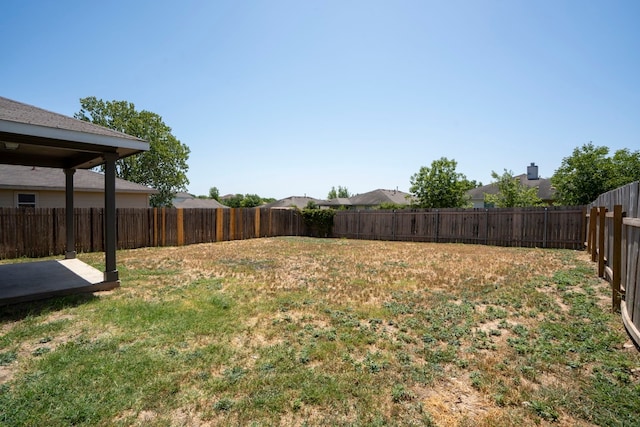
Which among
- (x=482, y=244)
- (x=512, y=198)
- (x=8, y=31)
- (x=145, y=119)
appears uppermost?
(x=145, y=119)

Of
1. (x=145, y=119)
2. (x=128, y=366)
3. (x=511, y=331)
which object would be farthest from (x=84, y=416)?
(x=145, y=119)

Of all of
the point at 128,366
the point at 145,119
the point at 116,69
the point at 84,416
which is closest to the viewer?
the point at 84,416

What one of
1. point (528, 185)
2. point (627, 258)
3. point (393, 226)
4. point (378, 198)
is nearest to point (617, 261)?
point (627, 258)

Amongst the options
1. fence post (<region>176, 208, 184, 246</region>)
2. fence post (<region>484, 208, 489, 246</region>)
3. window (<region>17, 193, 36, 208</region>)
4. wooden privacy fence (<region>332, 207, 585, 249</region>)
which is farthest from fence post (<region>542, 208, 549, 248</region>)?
window (<region>17, 193, 36, 208</region>)

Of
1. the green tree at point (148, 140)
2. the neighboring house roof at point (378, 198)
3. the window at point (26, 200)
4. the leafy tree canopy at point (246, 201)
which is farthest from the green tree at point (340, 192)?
the window at point (26, 200)

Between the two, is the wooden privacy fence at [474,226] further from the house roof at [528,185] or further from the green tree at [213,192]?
the green tree at [213,192]

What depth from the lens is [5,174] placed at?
13.0 m

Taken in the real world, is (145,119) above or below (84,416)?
above

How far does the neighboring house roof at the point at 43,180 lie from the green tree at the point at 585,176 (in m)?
23.1

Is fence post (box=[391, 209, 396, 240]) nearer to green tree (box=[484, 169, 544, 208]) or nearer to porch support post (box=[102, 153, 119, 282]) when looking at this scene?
green tree (box=[484, 169, 544, 208])

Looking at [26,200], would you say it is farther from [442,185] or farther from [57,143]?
[442,185]

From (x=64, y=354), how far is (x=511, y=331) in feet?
17.2

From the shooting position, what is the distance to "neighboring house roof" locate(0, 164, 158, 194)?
41.3ft

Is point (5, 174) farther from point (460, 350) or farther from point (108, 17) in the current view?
point (460, 350)
